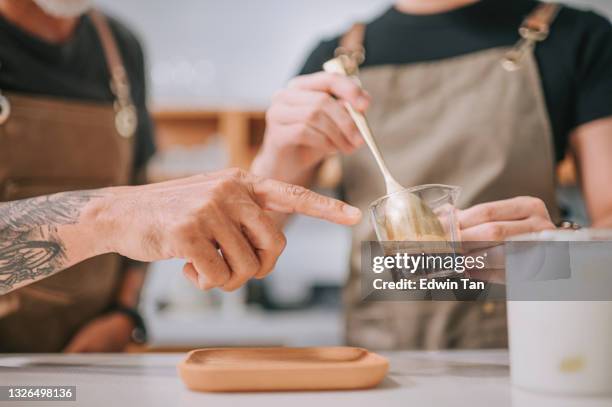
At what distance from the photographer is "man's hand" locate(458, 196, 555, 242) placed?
0.47 m

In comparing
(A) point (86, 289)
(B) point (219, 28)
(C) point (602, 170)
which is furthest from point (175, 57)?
(C) point (602, 170)

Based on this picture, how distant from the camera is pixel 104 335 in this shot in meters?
0.92

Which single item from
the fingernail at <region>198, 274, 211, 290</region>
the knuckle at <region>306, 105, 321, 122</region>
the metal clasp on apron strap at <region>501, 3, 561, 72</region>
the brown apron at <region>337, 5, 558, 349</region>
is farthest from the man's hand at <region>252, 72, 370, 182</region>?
the metal clasp on apron strap at <region>501, 3, 561, 72</region>

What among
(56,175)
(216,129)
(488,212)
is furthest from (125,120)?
(216,129)

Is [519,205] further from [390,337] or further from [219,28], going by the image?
[219,28]

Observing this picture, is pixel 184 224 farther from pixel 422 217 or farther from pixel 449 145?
pixel 449 145

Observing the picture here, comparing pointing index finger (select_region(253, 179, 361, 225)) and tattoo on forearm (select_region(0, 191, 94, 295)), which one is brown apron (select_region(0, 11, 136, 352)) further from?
pointing index finger (select_region(253, 179, 361, 225))

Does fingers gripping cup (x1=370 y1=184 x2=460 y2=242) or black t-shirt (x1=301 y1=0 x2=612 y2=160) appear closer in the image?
fingers gripping cup (x1=370 y1=184 x2=460 y2=242)

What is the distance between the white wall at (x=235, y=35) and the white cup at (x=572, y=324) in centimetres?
180

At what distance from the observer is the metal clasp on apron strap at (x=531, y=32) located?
85 centimetres

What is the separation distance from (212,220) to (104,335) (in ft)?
1.83

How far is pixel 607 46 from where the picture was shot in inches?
32.1

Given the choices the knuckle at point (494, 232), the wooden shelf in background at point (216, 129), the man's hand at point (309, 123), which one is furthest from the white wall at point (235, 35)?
the knuckle at point (494, 232)

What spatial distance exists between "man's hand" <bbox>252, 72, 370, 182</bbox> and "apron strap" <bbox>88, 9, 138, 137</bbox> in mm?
397
